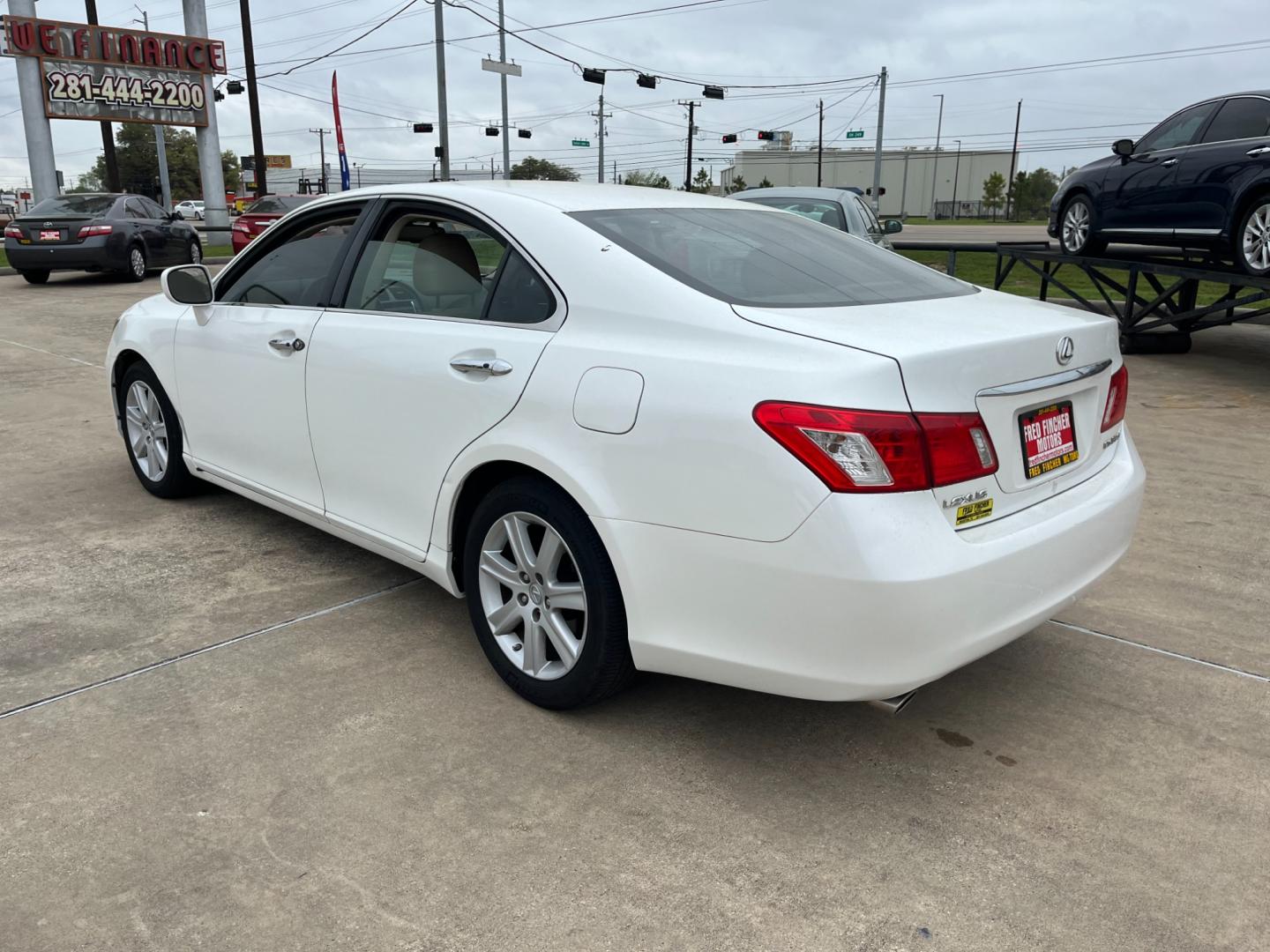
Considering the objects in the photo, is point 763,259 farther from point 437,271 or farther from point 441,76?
point 441,76

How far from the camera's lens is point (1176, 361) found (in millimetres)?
9758

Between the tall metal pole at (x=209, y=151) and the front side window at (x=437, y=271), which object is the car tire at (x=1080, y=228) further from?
the tall metal pole at (x=209, y=151)

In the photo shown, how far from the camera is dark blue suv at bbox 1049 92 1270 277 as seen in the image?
27.3ft

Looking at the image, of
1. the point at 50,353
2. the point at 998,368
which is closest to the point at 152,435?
the point at 998,368

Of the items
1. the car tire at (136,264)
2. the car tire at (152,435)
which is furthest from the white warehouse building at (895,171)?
the car tire at (152,435)

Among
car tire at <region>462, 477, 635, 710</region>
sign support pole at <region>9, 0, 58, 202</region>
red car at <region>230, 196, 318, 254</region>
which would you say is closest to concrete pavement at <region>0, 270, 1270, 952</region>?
car tire at <region>462, 477, 635, 710</region>

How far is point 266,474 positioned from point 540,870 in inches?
92.0

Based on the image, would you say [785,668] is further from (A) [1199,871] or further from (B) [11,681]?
(B) [11,681]

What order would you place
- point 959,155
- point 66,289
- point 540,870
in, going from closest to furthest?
point 540,870 → point 66,289 → point 959,155

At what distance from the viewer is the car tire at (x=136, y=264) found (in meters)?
16.5

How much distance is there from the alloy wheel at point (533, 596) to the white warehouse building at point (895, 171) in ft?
356

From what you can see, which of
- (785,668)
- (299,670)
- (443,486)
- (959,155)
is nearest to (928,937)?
(785,668)

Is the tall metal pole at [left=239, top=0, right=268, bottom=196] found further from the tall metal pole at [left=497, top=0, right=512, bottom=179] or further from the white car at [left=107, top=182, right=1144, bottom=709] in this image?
the white car at [left=107, top=182, right=1144, bottom=709]

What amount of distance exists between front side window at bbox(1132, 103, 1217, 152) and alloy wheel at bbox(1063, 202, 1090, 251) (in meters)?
0.95
